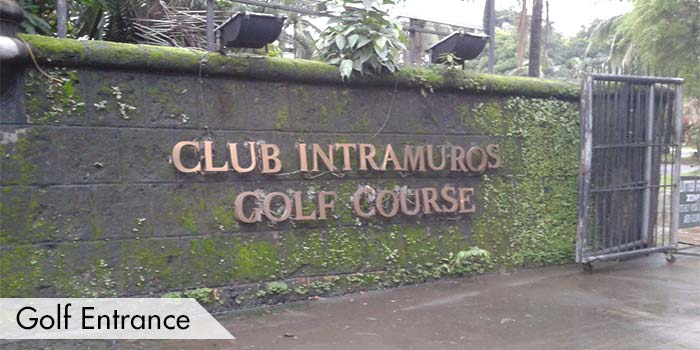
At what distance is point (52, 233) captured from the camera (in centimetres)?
505

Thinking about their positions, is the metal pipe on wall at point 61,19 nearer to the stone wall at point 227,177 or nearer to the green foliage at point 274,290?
the stone wall at point 227,177

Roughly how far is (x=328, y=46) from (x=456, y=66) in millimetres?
1485

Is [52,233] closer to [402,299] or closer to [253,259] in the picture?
[253,259]

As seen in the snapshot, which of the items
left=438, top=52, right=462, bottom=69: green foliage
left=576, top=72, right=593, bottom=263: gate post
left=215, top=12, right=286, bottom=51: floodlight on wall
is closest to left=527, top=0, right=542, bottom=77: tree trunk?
left=576, top=72, right=593, bottom=263: gate post

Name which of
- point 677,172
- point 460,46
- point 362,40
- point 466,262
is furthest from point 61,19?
point 677,172

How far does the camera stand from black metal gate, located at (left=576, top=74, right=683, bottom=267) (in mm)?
7402

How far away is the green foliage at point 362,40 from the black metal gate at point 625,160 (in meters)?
2.40

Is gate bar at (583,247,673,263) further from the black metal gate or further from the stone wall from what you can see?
the stone wall

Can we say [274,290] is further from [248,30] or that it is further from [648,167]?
[648,167]

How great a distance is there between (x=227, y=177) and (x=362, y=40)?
1.85 m

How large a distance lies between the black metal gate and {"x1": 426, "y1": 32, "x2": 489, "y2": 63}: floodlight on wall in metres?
1.25

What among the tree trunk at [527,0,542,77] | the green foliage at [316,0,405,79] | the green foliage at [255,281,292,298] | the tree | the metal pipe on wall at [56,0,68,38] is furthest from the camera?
the tree

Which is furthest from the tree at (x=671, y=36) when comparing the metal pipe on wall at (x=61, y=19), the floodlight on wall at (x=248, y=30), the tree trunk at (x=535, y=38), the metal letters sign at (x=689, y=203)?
the metal pipe on wall at (x=61, y=19)
